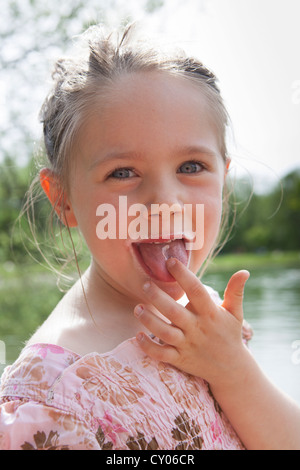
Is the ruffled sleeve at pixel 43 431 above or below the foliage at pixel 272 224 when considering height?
below

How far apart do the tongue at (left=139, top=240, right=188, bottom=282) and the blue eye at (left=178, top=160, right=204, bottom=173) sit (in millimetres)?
114

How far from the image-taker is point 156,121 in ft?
2.35

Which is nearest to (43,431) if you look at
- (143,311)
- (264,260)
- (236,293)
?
(143,311)

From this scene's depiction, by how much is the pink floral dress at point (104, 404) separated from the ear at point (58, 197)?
0.26m

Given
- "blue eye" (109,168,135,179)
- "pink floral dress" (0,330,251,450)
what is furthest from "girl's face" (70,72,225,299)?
"pink floral dress" (0,330,251,450)

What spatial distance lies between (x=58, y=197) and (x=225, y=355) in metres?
0.40

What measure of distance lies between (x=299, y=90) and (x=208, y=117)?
0.59 metres

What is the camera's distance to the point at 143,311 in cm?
68

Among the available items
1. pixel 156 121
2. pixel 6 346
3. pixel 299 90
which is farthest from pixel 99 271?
pixel 6 346

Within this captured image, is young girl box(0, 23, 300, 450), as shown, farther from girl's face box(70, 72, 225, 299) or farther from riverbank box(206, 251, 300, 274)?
riverbank box(206, 251, 300, 274)

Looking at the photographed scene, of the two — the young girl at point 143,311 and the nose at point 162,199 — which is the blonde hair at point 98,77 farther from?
the nose at point 162,199

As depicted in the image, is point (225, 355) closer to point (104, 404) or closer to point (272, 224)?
point (104, 404)

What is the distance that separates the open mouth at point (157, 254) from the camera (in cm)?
71

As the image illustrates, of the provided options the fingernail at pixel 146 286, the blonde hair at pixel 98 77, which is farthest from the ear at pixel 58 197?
the fingernail at pixel 146 286
